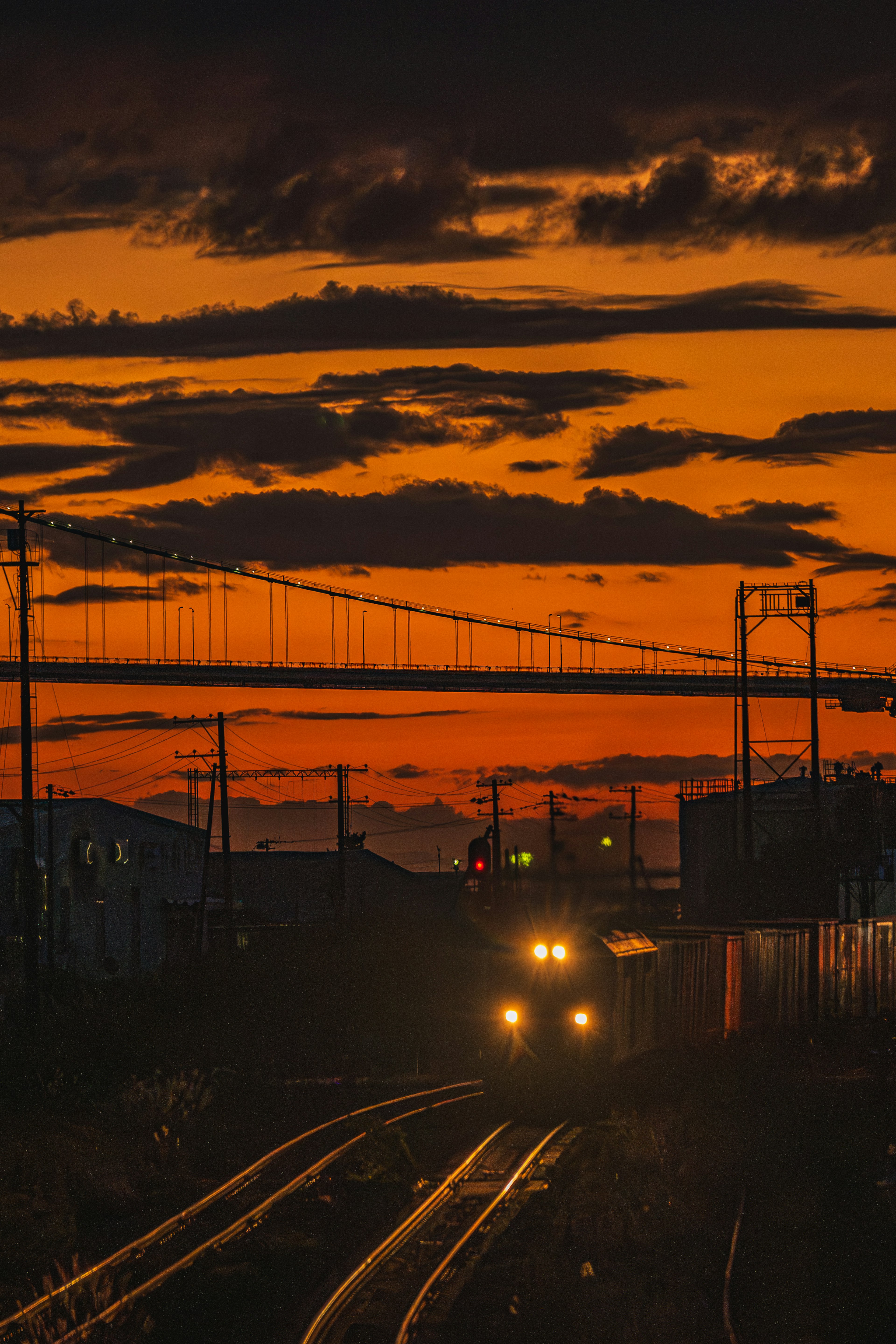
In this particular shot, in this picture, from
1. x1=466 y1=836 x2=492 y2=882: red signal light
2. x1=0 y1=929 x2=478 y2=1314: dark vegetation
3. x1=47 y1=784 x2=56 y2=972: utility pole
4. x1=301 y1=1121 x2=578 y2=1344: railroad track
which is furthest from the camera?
x1=47 y1=784 x2=56 y2=972: utility pole

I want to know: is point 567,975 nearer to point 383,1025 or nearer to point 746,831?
point 383,1025

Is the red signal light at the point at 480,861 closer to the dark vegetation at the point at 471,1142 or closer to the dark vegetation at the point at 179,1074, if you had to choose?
the dark vegetation at the point at 179,1074

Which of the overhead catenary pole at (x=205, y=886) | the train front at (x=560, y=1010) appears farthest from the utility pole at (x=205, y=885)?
the train front at (x=560, y=1010)

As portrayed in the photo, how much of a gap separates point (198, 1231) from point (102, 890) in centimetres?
4674

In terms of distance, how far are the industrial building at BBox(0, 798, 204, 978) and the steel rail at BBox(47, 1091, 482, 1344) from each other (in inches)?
1592

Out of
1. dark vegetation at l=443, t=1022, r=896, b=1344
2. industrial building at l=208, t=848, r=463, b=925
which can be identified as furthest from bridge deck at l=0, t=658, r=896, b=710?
dark vegetation at l=443, t=1022, r=896, b=1344

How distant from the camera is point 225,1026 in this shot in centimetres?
2997

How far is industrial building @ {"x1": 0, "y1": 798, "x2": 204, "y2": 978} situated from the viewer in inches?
2261

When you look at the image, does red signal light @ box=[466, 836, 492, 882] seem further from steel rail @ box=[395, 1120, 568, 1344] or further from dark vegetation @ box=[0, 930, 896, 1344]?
steel rail @ box=[395, 1120, 568, 1344]

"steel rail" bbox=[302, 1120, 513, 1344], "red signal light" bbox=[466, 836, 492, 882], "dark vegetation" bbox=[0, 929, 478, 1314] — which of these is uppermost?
"red signal light" bbox=[466, 836, 492, 882]

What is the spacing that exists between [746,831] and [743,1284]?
33.9m

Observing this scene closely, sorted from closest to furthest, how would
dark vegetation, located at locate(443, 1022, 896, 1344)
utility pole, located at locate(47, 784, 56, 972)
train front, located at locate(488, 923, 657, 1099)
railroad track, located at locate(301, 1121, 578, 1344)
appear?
1. railroad track, located at locate(301, 1121, 578, 1344)
2. dark vegetation, located at locate(443, 1022, 896, 1344)
3. train front, located at locate(488, 923, 657, 1099)
4. utility pole, located at locate(47, 784, 56, 972)

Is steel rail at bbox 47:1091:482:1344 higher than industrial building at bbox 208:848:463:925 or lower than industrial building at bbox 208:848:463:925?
higher

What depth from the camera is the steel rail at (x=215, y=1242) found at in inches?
420
